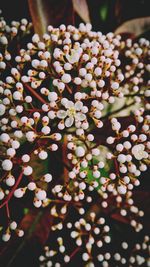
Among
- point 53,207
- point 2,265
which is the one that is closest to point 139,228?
point 53,207

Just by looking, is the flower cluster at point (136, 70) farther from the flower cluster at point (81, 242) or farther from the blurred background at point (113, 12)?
the flower cluster at point (81, 242)

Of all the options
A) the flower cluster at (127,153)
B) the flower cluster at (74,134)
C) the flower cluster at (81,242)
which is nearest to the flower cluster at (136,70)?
the flower cluster at (74,134)

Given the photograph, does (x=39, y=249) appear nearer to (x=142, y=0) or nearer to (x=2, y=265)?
(x=2, y=265)

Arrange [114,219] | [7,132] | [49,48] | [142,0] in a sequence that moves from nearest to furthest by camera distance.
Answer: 1. [7,132]
2. [49,48]
3. [114,219]
4. [142,0]

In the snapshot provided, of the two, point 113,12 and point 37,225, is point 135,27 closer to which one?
point 113,12

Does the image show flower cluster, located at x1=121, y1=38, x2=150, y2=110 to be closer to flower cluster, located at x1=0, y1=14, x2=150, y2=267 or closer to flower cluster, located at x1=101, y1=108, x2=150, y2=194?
flower cluster, located at x1=0, y1=14, x2=150, y2=267

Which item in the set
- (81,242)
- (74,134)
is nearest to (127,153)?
(74,134)

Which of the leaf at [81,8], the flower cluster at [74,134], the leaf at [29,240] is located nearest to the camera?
the flower cluster at [74,134]
